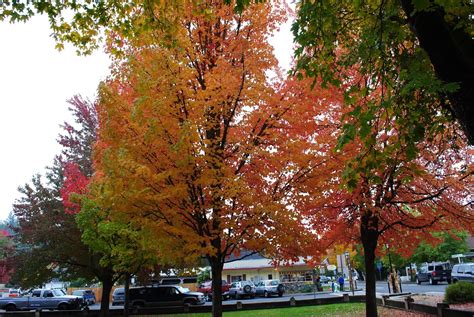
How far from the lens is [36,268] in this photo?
806 inches

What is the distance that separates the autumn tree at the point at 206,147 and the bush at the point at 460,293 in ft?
37.9

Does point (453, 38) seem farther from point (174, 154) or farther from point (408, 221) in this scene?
point (408, 221)

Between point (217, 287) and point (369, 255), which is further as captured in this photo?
point (369, 255)

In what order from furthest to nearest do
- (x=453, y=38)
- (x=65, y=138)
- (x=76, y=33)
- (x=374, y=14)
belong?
(x=65, y=138)
(x=76, y=33)
(x=374, y=14)
(x=453, y=38)

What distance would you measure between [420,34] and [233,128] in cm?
545

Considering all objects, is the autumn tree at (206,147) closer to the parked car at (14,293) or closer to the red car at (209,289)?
the red car at (209,289)

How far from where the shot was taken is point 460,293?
55.4 feet

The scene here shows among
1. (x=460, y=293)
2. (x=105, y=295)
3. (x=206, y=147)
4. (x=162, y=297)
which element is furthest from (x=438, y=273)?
(x=206, y=147)

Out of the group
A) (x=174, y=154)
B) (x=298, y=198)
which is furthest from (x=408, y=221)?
(x=174, y=154)

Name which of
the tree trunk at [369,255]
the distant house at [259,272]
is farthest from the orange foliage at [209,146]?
the distant house at [259,272]

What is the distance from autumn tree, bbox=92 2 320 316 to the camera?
7992mm

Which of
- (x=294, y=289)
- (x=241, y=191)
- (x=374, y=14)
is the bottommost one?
(x=294, y=289)

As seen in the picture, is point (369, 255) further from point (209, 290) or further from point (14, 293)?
point (14, 293)

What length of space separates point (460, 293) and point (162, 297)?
1773cm
